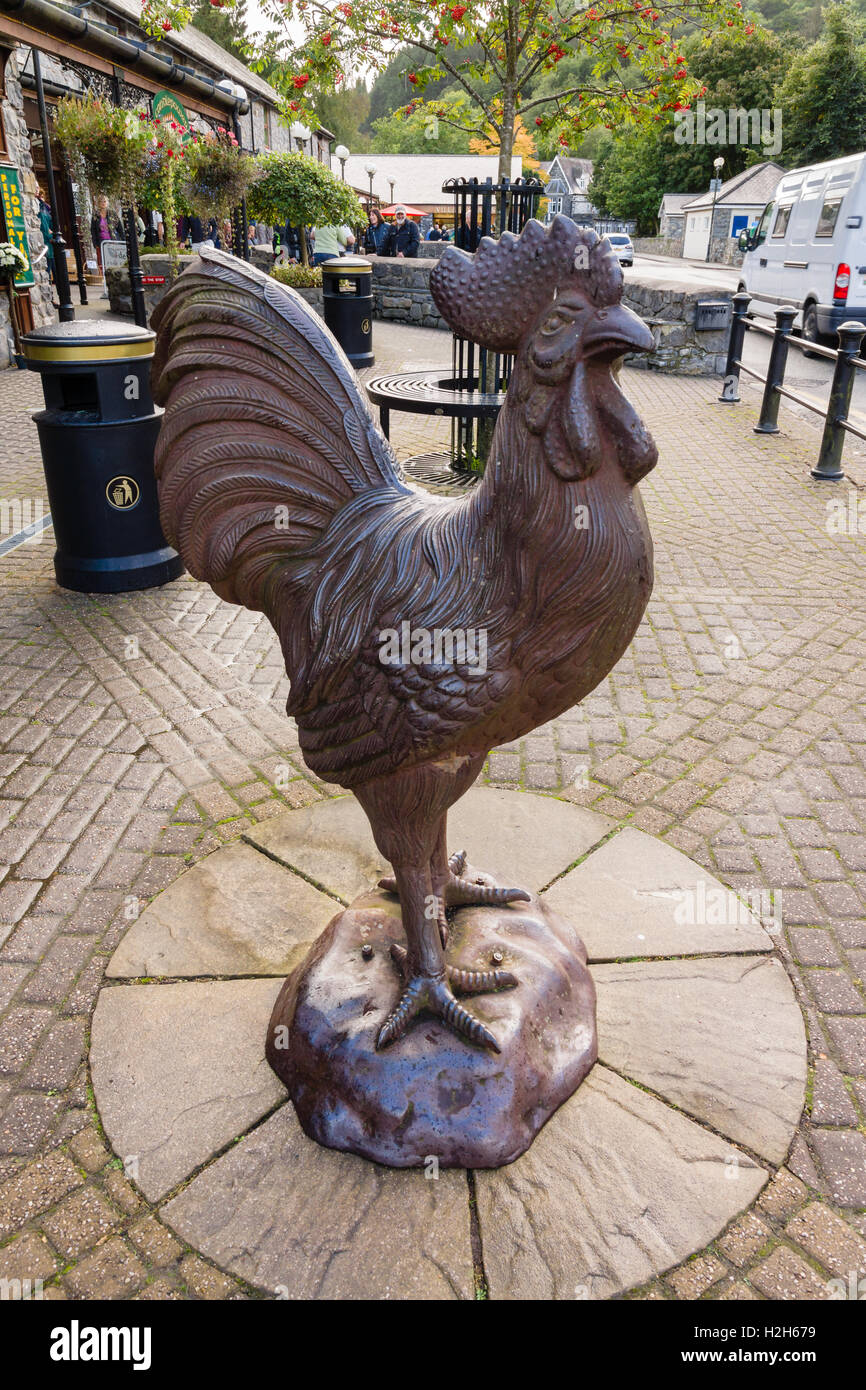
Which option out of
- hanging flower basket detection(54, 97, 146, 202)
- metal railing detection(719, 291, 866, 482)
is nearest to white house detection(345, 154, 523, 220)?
hanging flower basket detection(54, 97, 146, 202)

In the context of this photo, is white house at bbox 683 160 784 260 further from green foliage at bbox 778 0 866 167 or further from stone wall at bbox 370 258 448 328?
stone wall at bbox 370 258 448 328

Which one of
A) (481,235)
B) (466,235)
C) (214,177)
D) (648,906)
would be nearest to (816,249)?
(214,177)

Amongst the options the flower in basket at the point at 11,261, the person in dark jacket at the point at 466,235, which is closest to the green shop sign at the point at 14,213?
the flower in basket at the point at 11,261

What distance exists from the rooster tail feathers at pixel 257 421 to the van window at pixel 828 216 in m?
16.7

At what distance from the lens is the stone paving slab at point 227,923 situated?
10.2 feet

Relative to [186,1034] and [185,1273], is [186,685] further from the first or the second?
[185,1273]

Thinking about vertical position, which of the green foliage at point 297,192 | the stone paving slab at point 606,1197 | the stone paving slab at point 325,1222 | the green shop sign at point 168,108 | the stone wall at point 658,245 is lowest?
the stone paving slab at point 325,1222

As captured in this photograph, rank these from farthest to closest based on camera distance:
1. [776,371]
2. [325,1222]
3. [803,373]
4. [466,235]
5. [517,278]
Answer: [803,373] < [776,371] < [466,235] < [325,1222] < [517,278]

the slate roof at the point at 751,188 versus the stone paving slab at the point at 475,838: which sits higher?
the slate roof at the point at 751,188

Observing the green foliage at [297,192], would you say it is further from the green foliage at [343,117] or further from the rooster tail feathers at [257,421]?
the green foliage at [343,117]

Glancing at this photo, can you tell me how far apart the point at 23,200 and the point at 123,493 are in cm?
1067

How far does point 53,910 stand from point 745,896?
8.84ft

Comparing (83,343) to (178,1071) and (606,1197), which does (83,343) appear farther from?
(606,1197)

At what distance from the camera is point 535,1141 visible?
8.24 feet
